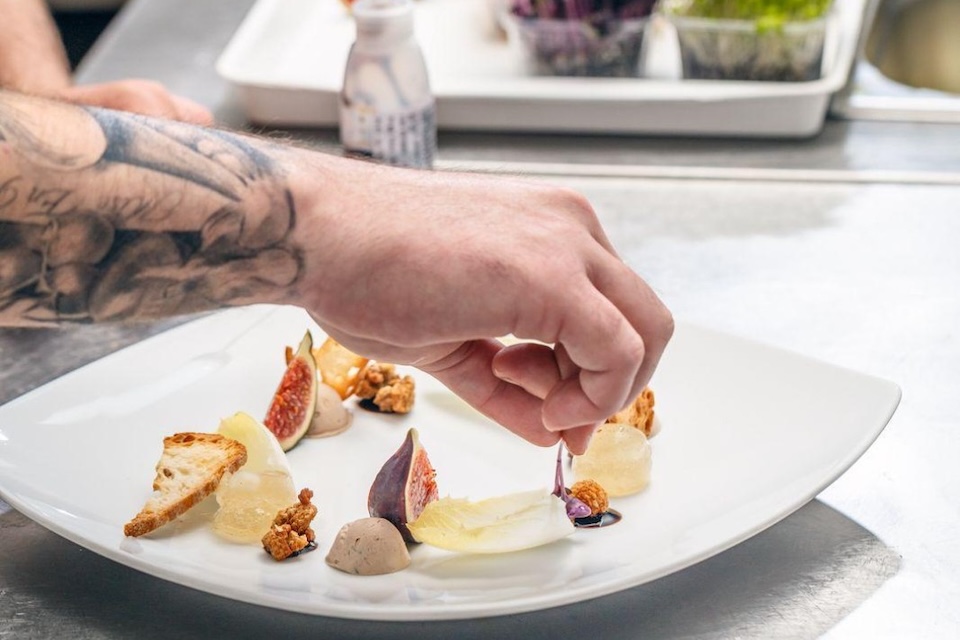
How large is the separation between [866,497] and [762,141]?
2.70ft

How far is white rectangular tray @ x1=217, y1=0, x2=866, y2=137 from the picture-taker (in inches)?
67.4

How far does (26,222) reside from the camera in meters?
0.84

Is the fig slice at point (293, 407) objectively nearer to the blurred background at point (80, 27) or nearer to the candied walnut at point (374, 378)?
the candied walnut at point (374, 378)

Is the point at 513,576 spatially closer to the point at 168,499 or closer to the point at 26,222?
the point at 168,499

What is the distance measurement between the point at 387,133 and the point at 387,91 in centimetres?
6

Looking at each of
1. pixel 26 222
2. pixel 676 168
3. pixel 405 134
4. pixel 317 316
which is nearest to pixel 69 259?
pixel 26 222

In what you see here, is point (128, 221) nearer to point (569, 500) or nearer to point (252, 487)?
point (252, 487)

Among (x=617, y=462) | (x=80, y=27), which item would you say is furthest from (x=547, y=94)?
(x=80, y=27)

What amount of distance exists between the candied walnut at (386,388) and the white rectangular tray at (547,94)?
0.72 metres

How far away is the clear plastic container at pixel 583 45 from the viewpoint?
1752 millimetres

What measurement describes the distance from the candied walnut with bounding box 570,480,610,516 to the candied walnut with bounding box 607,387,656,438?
105mm

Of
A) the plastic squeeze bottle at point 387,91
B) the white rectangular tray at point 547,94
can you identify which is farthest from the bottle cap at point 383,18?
the white rectangular tray at point 547,94

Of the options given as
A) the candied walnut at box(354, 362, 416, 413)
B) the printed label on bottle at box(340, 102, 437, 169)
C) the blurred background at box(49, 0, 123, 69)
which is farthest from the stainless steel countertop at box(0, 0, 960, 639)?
the blurred background at box(49, 0, 123, 69)

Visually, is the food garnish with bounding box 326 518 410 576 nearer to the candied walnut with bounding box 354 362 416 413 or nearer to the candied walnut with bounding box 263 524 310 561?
the candied walnut with bounding box 263 524 310 561
